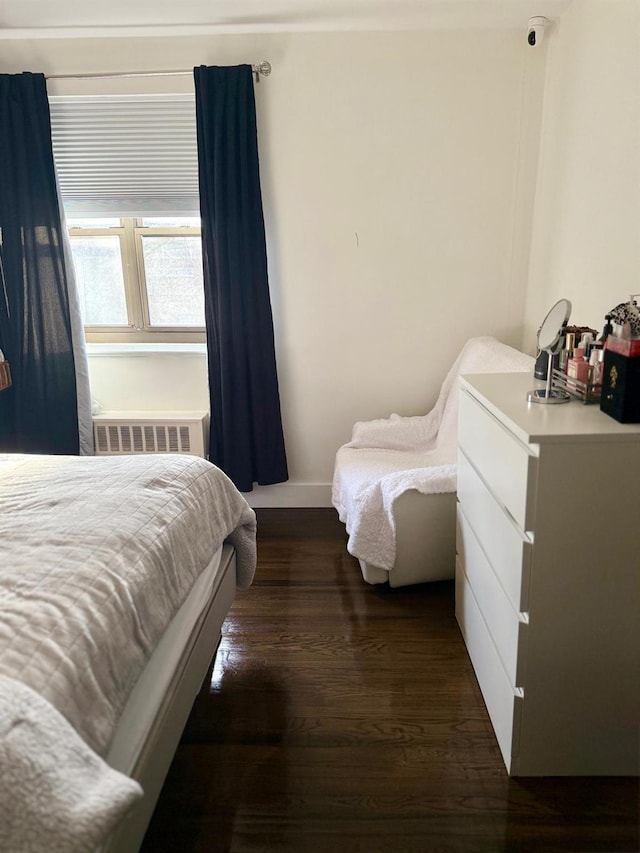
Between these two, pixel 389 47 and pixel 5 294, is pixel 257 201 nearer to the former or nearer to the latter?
pixel 389 47

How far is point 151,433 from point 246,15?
2069 mm

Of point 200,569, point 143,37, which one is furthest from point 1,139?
point 200,569

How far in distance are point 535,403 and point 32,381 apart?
2.61 metres

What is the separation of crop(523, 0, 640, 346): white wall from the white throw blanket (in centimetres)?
39

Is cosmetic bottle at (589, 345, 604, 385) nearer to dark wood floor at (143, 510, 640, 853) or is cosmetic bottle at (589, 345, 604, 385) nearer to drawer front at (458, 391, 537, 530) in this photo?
drawer front at (458, 391, 537, 530)

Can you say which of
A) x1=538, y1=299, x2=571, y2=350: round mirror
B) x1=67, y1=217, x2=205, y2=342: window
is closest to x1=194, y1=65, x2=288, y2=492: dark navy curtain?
x1=67, y1=217, x2=205, y2=342: window

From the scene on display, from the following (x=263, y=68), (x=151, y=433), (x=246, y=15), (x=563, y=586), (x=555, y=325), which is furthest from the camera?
(x=151, y=433)

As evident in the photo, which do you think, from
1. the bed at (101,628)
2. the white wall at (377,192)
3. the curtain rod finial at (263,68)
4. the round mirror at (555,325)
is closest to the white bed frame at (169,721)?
the bed at (101,628)

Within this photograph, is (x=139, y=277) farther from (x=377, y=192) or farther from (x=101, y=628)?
(x=101, y=628)

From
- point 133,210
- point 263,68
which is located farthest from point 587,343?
point 133,210

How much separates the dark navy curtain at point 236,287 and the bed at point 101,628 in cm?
118

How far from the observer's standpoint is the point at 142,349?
3.31 metres

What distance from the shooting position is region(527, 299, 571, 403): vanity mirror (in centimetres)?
162

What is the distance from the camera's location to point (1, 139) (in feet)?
9.51
